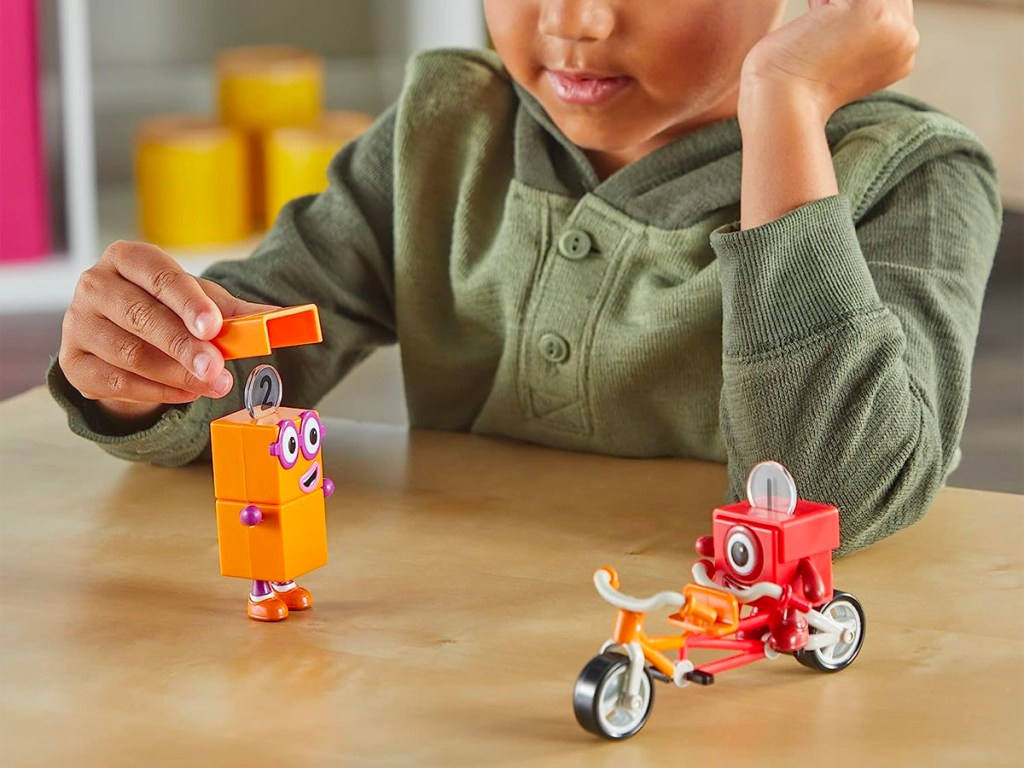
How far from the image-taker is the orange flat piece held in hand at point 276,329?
0.59m

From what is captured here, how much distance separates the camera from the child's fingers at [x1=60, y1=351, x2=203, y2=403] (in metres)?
0.73

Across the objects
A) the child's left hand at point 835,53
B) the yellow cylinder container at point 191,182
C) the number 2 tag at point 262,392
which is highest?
the child's left hand at point 835,53

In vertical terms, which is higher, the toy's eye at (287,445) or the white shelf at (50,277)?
the toy's eye at (287,445)

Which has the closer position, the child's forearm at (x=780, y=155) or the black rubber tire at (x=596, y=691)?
the black rubber tire at (x=596, y=691)

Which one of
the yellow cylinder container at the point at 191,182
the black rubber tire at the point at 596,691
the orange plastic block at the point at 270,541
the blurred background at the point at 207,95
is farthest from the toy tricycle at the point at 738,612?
the yellow cylinder container at the point at 191,182

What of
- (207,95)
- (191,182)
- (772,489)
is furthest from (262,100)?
(772,489)

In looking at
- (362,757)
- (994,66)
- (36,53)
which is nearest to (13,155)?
(36,53)

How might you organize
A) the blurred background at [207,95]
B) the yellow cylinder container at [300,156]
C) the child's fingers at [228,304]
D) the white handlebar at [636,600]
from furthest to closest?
the yellow cylinder container at [300,156]
the blurred background at [207,95]
the child's fingers at [228,304]
the white handlebar at [636,600]

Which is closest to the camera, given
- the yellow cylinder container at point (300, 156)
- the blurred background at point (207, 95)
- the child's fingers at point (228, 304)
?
the child's fingers at point (228, 304)

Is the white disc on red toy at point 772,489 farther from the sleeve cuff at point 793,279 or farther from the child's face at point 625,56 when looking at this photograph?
the child's face at point 625,56

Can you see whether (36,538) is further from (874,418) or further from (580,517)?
(874,418)

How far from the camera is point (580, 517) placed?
729 millimetres

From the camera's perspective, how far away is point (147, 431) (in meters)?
0.78

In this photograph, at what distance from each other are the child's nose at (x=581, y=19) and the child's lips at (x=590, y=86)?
28 mm
